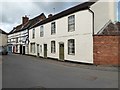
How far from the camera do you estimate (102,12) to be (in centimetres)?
2128

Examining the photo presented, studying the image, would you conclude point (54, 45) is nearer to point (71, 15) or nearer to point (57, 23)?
point (57, 23)

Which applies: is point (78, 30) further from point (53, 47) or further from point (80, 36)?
point (53, 47)

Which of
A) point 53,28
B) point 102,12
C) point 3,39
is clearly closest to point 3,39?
point 3,39

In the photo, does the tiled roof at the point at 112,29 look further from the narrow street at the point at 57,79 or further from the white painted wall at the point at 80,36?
the narrow street at the point at 57,79

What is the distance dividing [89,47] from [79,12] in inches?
169

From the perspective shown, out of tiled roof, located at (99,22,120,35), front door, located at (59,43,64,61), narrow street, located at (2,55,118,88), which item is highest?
tiled roof, located at (99,22,120,35)

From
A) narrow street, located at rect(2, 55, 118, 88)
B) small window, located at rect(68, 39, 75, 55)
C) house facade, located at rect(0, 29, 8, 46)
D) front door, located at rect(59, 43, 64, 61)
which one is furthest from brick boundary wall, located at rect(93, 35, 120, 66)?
house facade, located at rect(0, 29, 8, 46)

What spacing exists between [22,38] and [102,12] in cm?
2899

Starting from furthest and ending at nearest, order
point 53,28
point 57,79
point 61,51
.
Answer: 1. point 53,28
2. point 61,51
3. point 57,79

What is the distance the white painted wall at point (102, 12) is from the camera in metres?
20.6

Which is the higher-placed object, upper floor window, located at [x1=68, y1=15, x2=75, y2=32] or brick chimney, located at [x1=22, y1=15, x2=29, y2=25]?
brick chimney, located at [x1=22, y1=15, x2=29, y2=25]

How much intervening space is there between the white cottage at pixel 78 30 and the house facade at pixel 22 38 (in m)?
15.1

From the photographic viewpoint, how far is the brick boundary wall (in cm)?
1927

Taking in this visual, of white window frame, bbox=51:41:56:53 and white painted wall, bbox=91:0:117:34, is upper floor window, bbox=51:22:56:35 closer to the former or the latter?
white window frame, bbox=51:41:56:53
